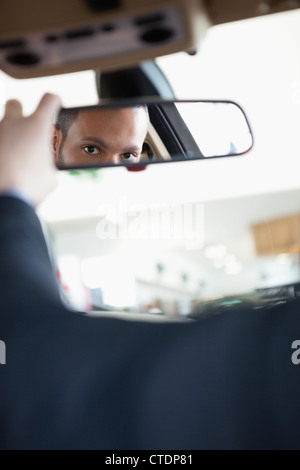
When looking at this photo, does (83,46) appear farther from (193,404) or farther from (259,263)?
(259,263)

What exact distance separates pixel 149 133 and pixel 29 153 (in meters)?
0.50

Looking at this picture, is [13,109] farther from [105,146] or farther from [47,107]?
[105,146]

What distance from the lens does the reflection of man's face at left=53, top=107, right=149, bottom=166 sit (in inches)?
32.3

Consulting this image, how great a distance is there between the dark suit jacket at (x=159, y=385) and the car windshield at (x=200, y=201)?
263 cm

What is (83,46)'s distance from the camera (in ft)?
2.02

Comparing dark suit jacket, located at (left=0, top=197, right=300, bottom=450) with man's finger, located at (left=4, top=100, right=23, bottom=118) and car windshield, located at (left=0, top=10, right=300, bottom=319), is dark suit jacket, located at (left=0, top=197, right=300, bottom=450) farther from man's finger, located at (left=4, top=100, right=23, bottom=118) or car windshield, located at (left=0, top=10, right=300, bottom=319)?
car windshield, located at (left=0, top=10, right=300, bottom=319)

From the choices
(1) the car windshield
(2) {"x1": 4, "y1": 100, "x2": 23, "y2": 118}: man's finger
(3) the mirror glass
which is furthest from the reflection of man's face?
(1) the car windshield

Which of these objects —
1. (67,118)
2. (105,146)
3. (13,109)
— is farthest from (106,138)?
(13,109)

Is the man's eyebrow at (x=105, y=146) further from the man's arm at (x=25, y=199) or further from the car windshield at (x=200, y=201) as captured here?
the car windshield at (x=200, y=201)

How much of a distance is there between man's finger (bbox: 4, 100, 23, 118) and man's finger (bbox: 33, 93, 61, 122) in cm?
2

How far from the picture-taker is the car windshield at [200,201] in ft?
12.2

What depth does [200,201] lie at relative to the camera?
5.49 metres

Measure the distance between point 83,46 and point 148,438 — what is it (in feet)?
1.44

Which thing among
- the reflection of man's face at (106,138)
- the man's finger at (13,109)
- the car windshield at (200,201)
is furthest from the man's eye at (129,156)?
the car windshield at (200,201)
